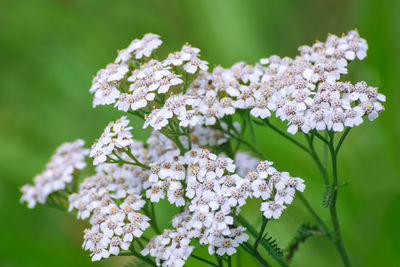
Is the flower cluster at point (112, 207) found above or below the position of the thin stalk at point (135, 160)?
below

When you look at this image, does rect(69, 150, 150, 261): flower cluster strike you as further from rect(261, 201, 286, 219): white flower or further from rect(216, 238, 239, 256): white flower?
rect(261, 201, 286, 219): white flower

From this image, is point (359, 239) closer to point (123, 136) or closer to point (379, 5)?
point (379, 5)

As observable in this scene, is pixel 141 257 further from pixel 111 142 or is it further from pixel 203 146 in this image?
pixel 203 146

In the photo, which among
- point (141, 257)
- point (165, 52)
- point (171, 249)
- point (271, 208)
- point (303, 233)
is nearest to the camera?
point (271, 208)

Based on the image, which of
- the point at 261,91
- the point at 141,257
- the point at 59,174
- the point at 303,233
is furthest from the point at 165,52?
the point at 141,257

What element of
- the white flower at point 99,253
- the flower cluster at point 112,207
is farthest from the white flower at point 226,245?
the white flower at point 99,253

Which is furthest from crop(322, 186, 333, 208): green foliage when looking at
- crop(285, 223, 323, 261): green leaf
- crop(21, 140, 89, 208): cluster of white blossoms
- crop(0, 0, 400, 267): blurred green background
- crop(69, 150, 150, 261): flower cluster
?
crop(21, 140, 89, 208): cluster of white blossoms

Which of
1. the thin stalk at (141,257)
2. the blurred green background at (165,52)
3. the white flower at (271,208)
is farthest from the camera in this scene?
the blurred green background at (165,52)

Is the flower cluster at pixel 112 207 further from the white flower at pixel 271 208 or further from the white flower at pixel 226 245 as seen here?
the white flower at pixel 271 208
